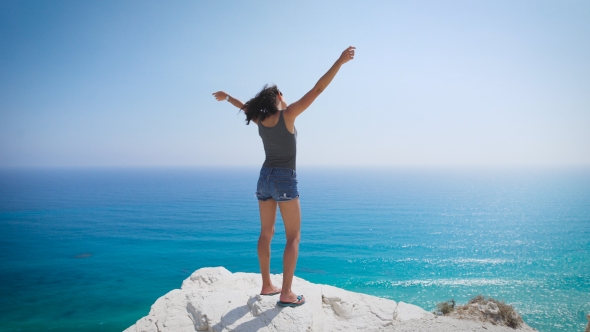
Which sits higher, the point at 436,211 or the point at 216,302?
the point at 216,302

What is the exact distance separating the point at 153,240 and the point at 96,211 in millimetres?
24746

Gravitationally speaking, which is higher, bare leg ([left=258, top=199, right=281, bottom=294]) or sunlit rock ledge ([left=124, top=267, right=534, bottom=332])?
bare leg ([left=258, top=199, right=281, bottom=294])

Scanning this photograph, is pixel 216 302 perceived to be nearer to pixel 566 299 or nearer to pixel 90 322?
pixel 90 322

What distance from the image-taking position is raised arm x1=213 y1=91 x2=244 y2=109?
15.2 ft

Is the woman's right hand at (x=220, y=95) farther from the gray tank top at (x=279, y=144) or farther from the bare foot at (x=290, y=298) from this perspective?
the bare foot at (x=290, y=298)

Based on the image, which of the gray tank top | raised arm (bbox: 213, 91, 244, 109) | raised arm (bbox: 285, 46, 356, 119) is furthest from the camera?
raised arm (bbox: 213, 91, 244, 109)

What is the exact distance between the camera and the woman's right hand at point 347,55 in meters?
3.45

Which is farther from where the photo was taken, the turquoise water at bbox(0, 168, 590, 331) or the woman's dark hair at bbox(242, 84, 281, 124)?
the turquoise water at bbox(0, 168, 590, 331)

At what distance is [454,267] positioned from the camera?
87.8 feet

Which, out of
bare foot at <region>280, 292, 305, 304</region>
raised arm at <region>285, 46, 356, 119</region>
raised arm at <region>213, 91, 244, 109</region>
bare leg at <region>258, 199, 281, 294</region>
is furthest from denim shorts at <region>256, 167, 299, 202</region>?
bare foot at <region>280, 292, 305, 304</region>

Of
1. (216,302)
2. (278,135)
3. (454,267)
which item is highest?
(278,135)

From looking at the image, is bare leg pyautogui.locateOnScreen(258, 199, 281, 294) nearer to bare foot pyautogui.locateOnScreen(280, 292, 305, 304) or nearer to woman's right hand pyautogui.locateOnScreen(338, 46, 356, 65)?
bare foot pyautogui.locateOnScreen(280, 292, 305, 304)

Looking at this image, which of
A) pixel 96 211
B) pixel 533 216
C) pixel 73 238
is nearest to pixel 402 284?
pixel 73 238

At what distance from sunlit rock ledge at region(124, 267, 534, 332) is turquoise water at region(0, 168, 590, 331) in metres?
12.8
